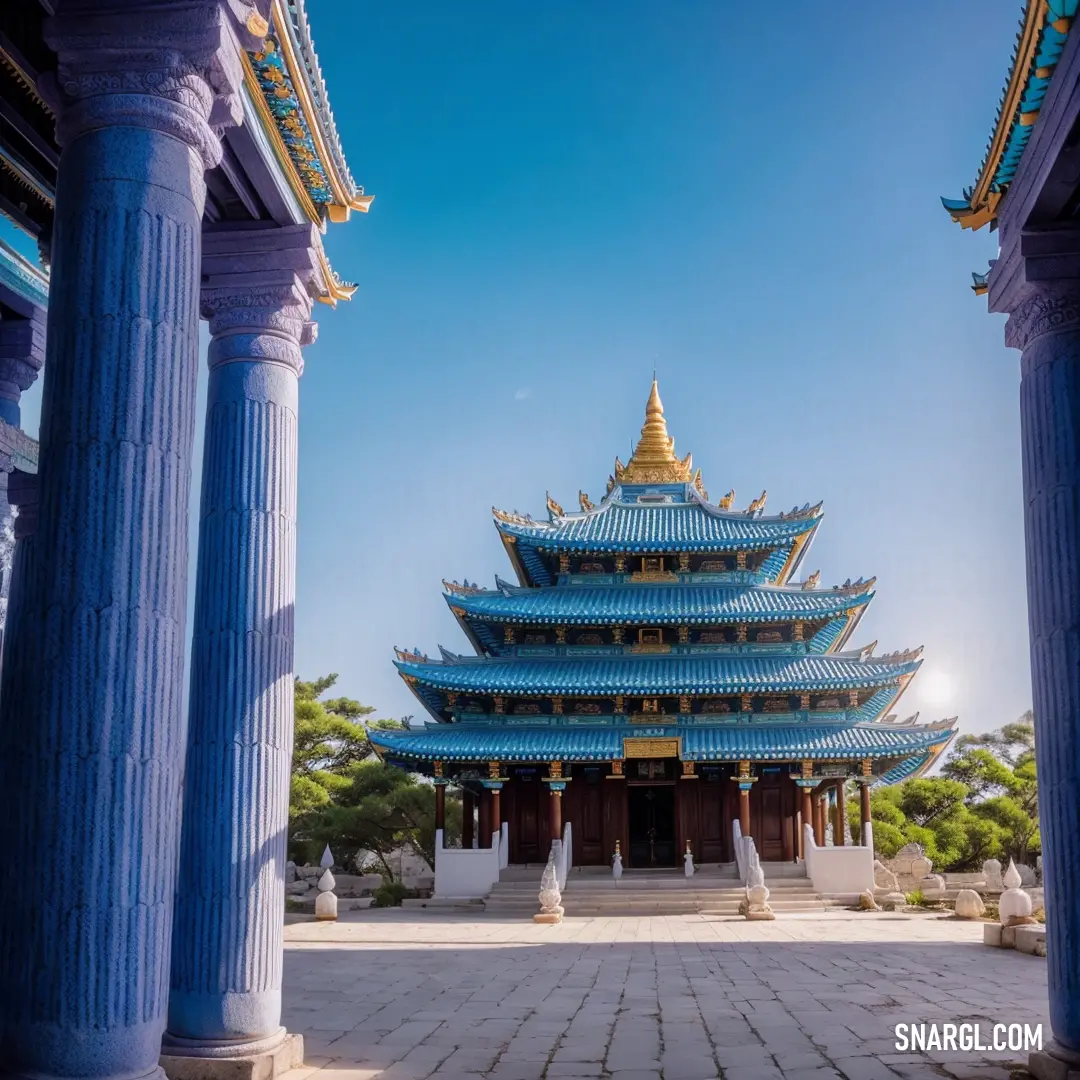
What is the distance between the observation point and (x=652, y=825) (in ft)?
103

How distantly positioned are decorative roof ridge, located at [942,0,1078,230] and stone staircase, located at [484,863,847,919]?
19311mm

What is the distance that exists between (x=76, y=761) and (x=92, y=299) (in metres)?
2.23

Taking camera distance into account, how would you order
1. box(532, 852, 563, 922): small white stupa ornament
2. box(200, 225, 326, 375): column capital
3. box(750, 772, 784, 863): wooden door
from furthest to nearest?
box(750, 772, 784, 863): wooden door
box(532, 852, 563, 922): small white stupa ornament
box(200, 225, 326, 375): column capital

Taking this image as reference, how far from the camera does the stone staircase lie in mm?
25391

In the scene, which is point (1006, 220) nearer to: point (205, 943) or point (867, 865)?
point (205, 943)

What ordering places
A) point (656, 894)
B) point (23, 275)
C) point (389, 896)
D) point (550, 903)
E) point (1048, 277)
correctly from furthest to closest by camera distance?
1. point (389, 896)
2. point (656, 894)
3. point (550, 903)
4. point (23, 275)
5. point (1048, 277)

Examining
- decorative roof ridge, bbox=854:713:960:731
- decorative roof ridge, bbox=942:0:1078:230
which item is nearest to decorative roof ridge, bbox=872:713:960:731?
decorative roof ridge, bbox=854:713:960:731

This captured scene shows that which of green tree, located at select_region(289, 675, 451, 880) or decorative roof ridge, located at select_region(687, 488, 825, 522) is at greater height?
decorative roof ridge, located at select_region(687, 488, 825, 522)

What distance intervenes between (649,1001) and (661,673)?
18.5 meters

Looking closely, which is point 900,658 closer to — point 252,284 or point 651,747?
point 651,747

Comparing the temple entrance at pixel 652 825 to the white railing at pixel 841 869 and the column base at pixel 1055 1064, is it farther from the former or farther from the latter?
the column base at pixel 1055 1064

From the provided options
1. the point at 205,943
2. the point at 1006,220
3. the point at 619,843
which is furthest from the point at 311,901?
the point at 1006,220

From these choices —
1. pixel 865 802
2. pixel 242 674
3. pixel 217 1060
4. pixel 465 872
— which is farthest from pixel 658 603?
pixel 217 1060

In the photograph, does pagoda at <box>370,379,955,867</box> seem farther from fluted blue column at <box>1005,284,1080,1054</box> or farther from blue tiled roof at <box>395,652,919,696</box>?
fluted blue column at <box>1005,284,1080,1054</box>
